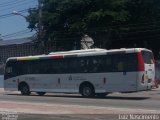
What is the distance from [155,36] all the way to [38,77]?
67.4ft

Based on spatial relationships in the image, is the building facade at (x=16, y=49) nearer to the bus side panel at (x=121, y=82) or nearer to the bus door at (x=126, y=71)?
the bus side panel at (x=121, y=82)

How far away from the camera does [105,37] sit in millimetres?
50000

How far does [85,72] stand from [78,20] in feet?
67.3

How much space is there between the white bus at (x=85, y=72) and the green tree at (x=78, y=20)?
48.5ft

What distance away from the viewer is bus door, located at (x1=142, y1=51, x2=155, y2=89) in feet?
93.5

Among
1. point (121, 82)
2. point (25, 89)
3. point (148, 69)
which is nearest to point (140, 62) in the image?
point (148, 69)

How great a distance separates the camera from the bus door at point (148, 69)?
28.5 meters

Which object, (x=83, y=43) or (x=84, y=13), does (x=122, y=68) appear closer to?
(x=84, y=13)

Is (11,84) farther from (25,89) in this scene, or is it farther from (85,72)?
(85,72)

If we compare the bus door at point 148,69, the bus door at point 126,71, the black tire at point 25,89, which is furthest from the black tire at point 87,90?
the black tire at point 25,89

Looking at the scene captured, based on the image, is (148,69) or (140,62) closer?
(140,62)

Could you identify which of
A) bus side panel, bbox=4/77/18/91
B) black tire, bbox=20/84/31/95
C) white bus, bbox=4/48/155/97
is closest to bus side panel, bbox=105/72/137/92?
white bus, bbox=4/48/155/97

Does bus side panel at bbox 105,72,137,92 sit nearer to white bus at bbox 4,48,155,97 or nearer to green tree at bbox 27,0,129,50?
white bus at bbox 4,48,155,97

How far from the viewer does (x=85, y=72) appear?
101 ft
